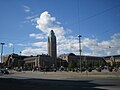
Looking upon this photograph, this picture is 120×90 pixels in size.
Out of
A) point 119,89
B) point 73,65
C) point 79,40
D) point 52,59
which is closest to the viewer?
point 119,89

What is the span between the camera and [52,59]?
19525 cm

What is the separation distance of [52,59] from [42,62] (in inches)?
308

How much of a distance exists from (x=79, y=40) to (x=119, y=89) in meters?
61.4

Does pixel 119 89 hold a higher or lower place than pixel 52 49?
lower

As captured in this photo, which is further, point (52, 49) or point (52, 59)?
point (52, 59)

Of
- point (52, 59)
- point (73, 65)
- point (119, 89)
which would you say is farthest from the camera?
point (52, 59)

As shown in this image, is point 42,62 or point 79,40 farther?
point 42,62

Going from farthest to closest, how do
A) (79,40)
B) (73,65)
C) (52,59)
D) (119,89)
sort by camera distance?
1. (52,59)
2. (73,65)
3. (79,40)
4. (119,89)

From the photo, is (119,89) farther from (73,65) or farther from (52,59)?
(52,59)

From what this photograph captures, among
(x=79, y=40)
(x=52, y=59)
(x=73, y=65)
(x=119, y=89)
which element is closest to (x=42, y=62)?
(x=52, y=59)

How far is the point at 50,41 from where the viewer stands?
171875mm

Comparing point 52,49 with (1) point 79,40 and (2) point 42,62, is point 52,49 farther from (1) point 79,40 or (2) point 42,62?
(1) point 79,40

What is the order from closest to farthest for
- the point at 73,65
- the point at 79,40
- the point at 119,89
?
the point at 119,89 < the point at 79,40 < the point at 73,65

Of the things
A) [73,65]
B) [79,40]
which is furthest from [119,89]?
[73,65]
